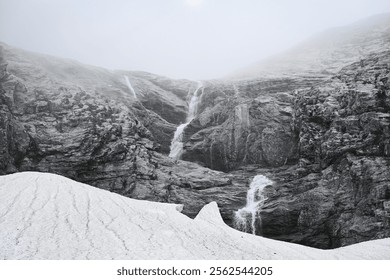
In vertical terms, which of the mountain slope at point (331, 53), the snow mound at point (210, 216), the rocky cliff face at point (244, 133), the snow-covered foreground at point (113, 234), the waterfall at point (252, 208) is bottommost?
the waterfall at point (252, 208)

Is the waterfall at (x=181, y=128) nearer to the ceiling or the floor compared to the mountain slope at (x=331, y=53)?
nearer to the floor

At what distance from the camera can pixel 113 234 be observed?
9.48 m

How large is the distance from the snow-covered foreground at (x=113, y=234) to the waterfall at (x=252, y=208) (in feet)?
67.7

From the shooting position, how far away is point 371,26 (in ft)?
243

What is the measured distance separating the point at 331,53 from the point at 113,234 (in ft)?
216

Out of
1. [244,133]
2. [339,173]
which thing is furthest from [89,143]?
[339,173]

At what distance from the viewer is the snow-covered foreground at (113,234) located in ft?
27.1

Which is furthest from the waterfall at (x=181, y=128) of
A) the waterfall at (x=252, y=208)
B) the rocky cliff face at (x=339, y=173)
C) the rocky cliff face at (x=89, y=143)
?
the rocky cliff face at (x=339, y=173)

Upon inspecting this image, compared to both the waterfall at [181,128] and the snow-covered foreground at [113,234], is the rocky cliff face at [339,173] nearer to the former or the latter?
the waterfall at [181,128]

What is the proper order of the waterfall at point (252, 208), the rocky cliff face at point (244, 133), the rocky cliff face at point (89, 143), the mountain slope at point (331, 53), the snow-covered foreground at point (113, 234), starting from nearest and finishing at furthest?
1. the snow-covered foreground at point (113, 234)
2. the waterfall at point (252, 208)
3. the rocky cliff face at point (89, 143)
4. the rocky cliff face at point (244, 133)
5. the mountain slope at point (331, 53)

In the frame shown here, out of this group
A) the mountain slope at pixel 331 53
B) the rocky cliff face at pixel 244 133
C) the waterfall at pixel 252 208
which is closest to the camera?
the waterfall at pixel 252 208

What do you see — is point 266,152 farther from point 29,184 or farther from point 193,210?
point 29,184

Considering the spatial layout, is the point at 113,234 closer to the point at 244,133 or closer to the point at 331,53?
the point at 244,133

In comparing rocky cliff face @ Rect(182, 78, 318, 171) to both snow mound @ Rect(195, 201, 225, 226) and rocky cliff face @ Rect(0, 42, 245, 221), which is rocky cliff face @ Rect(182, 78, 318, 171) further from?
snow mound @ Rect(195, 201, 225, 226)
